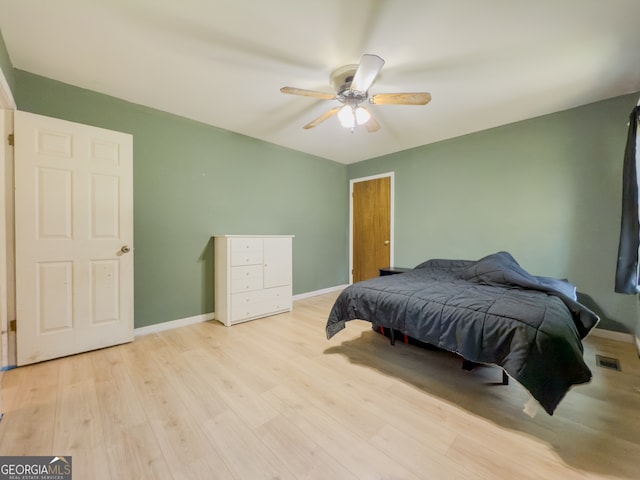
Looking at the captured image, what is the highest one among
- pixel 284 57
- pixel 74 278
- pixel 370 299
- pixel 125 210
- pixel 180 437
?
pixel 284 57

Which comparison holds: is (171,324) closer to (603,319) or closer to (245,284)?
(245,284)

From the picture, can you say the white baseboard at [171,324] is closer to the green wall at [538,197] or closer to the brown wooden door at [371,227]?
the brown wooden door at [371,227]

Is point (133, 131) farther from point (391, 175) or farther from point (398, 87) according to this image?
point (391, 175)

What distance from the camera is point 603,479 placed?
1.09 m

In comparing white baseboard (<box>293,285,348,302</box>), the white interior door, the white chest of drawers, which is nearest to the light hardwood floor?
the white interior door

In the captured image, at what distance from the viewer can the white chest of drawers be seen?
297cm

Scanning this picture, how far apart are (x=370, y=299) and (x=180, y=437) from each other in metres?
1.51

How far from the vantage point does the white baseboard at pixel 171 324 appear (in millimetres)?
2651

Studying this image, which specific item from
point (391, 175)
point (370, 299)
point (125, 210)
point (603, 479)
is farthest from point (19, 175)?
point (391, 175)

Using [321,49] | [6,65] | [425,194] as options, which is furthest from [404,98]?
[6,65]

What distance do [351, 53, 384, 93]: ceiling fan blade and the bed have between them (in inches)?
64.8

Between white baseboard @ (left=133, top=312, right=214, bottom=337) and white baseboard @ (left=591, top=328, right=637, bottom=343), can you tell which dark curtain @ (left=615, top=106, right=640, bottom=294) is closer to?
white baseboard @ (left=591, top=328, right=637, bottom=343)

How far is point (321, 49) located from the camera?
186 centimetres

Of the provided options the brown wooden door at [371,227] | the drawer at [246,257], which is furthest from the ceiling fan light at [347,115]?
the brown wooden door at [371,227]
